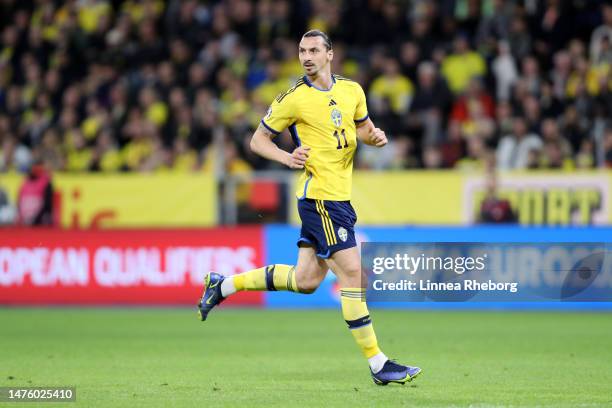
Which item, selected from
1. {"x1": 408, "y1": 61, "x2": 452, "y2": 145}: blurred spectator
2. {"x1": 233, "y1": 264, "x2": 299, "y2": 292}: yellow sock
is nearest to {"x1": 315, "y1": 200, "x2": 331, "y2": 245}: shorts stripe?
{"x1": 233, "y1": 264, "x2": 299, "y2": 292}: yellow sock

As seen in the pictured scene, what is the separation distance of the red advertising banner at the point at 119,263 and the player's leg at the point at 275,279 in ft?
22.7

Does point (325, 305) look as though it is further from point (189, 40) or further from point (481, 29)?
point (189, 40)

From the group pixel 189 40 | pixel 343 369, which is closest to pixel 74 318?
pixel 343 369

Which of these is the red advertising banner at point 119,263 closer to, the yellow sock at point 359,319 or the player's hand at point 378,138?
the player's hand at point 378,138

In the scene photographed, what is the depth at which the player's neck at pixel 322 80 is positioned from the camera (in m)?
8.63

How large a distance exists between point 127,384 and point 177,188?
10100 mm

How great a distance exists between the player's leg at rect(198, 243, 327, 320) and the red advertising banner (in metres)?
6.91

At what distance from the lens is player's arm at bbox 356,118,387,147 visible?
29.3 ft

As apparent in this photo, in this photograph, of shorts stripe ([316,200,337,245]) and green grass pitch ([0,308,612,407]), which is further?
shorts stripe ([316,200,337,245])

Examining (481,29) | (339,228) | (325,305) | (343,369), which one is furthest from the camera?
(481,29)

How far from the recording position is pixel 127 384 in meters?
8.56

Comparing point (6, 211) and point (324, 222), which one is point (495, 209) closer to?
point (6, 211)

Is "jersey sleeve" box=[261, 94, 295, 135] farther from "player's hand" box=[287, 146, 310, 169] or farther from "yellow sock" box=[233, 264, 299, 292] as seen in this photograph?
"yellow sock" box=[233, 264, 299, 292]

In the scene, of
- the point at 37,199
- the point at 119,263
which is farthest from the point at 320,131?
the point at 37,199
